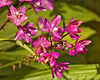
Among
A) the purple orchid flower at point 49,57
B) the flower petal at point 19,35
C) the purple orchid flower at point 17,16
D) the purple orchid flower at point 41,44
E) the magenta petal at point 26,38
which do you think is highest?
the purple orchid flower at point 17,16

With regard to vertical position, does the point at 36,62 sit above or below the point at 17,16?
below

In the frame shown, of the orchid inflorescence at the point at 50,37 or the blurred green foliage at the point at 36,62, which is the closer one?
the orchid inflorescence at the point at 50,37

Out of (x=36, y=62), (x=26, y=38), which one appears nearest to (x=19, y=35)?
(x=26, y=38)

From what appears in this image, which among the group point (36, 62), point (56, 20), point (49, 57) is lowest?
point (36, 62)

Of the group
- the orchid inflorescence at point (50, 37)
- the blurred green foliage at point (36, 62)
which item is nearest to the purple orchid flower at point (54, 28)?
the orchid inflorescence at point (50, 37)

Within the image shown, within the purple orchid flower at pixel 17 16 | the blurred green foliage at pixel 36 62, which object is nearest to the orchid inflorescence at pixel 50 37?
the purple orchid flower at pixel 17 16

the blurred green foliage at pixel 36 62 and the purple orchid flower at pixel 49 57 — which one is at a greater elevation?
the purple orchid flower at pixel 49 57

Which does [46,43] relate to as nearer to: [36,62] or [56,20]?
[56,20]

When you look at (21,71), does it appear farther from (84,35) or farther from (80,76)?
(84,35)

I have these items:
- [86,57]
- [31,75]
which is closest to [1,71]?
[31,75]

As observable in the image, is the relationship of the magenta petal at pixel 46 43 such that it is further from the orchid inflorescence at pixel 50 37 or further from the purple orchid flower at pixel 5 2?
the purple orchid flower at pixel 5 2

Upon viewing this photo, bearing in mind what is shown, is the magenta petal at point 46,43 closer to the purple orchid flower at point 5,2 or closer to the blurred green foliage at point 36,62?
the purple orchid flower at point 5,2
